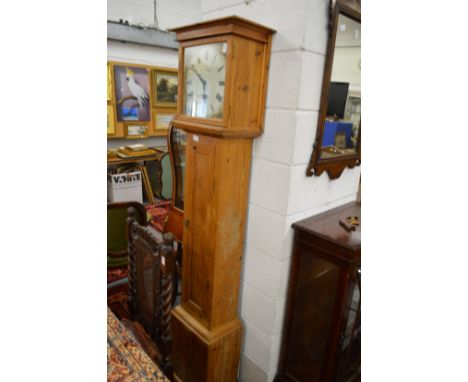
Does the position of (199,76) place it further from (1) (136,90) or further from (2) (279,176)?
(1) (136,90)

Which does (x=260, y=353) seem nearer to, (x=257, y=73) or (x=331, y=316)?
(x=331, y=316)

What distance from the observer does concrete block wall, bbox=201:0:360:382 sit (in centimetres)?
130

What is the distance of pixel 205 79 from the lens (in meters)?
1.44

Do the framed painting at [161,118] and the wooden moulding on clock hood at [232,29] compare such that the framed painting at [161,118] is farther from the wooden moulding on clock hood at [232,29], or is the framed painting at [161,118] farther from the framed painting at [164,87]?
the wooden moulding on clock hood at [232,29]

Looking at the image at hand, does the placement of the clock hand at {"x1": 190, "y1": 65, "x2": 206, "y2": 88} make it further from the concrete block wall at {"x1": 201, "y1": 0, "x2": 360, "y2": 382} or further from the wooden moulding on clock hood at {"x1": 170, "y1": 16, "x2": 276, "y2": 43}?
the concrete block wall at {"x1": 201, "y1": 0, "x2": 360, "y2": 382}

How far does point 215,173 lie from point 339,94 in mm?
698

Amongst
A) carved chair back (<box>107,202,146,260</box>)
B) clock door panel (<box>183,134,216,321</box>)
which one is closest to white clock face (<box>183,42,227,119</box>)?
clock door panel (<box>183,134,216,321</box>)

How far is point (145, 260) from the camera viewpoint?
65.6 inches

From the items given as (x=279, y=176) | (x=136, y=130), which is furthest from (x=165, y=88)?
(x=279, y=176)

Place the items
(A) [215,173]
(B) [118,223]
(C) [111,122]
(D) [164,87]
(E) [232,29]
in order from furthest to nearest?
(D) [164,87] → (C) [111,122] → (B) [118,223] → (A) [215,173] → (E) [232,29]

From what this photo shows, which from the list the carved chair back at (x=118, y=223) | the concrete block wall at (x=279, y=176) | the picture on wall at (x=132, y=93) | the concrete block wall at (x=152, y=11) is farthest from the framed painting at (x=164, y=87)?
the concrete block wall at (x=279, y=176)

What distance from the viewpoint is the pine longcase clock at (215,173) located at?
1.32 metres
